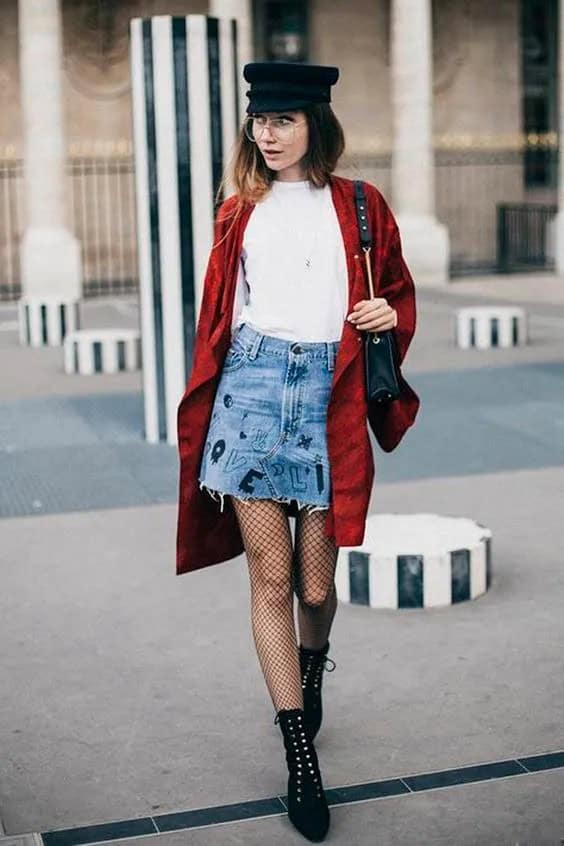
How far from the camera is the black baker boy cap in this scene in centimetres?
388

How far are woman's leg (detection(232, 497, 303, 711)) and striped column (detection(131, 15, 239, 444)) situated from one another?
16.7 feet

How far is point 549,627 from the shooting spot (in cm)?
557

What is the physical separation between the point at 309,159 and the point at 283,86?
201 millimetres

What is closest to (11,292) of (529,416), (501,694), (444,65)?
(444,65)

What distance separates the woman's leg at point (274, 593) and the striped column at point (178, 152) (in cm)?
509

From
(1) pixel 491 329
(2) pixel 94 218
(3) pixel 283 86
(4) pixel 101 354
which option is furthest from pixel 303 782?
(2) pixel 94 218

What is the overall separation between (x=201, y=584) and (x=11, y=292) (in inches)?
669

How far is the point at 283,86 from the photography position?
3910 mm

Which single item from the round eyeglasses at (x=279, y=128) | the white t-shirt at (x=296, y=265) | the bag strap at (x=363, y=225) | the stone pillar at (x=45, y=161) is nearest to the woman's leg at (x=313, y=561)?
the white t-shirt at (x=296, y=265)

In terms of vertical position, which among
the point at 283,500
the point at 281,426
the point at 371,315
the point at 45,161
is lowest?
the point at 283,500

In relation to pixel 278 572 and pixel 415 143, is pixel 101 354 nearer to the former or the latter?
pixel 278 572

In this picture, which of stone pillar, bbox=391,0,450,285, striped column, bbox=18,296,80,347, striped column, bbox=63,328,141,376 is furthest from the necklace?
stone pillar, bbox=391,0,450,285

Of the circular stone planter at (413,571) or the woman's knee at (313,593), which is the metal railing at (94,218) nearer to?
the circular stone planter at (413,571)

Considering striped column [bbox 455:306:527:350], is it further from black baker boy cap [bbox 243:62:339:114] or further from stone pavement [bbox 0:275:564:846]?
black baker boy cap [bbox 243:62:339:114]
